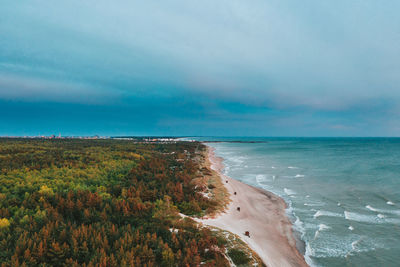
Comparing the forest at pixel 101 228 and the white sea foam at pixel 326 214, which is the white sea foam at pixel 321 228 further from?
the forest at pixel 101 228

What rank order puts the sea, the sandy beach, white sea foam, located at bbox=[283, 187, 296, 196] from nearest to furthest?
the sandy beach → the sea → white sea foam, located at bbox=[283, 187, 296, 196]

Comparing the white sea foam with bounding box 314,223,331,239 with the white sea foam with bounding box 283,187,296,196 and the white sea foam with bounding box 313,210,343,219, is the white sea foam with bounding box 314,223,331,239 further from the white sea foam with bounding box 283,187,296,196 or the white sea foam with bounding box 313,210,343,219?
the white sea foam with bounding box 283,187,296,196

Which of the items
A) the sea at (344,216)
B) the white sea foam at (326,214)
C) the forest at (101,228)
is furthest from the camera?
the white sea foam at (326,214)

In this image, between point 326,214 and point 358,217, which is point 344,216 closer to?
point 358,217


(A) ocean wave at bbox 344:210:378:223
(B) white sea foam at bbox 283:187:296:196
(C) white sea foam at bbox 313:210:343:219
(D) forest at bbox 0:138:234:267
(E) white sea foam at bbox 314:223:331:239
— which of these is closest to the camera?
(D) forest at bbox 0:138:234:267

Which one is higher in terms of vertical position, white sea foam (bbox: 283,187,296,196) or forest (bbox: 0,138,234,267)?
forest (bbox: 0,138,234,267)

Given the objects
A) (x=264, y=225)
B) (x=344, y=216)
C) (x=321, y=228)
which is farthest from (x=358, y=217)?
(x=264, y=225)

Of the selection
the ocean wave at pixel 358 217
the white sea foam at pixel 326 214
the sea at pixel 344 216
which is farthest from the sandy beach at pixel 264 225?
the ocean wave at pixel 358 217

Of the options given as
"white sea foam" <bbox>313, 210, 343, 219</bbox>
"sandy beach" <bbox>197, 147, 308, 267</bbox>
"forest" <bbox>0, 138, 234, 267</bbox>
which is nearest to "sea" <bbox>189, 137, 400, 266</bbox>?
"white sea foam" <bbox>313, 210, 343, 219</bbox>
